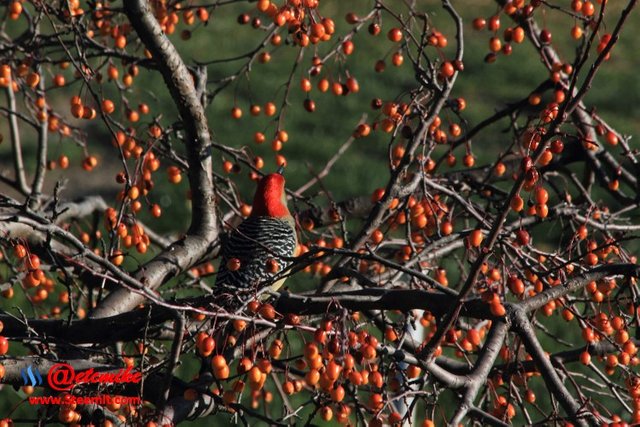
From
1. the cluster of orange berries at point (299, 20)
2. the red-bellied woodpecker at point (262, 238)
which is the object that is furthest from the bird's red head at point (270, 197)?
the cluster of orange berries at point (299, 20)

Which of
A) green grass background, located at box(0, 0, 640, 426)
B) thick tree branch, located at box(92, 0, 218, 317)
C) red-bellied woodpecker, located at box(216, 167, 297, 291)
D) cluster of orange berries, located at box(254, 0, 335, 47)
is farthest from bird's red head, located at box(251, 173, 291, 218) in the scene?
green grass background, located at box(0, 0, 640, 426)

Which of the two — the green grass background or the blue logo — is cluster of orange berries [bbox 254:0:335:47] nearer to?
the blue logo

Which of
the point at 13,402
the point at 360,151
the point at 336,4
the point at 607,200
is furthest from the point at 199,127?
the point at 336,4

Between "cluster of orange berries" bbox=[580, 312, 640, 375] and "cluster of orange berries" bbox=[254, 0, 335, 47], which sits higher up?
"cluster of orange berries" bbox=[254, 0, 335, 47]

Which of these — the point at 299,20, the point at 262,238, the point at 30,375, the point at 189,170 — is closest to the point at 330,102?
the point at 262,238

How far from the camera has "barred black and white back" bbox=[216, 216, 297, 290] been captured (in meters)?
4.09

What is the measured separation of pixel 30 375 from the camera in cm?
278

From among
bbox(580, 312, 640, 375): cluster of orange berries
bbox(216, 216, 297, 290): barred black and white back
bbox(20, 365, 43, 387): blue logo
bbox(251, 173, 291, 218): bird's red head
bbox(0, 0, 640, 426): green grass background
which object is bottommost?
bbox(20, 365, 43, 387): blue logo

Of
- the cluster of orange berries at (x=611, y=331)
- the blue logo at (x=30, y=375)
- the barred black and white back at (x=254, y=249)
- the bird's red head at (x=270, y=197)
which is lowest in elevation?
the blue logo at (x=30, y=375)

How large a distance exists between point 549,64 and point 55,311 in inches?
104

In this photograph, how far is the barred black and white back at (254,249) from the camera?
409 centimetres

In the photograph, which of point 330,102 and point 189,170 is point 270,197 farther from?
point 330,102

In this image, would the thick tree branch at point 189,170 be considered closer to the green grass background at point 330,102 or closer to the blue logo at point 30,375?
the blue logo at point 30,375

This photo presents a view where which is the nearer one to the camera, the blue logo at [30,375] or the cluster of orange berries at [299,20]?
the blue logo at [30,375]
